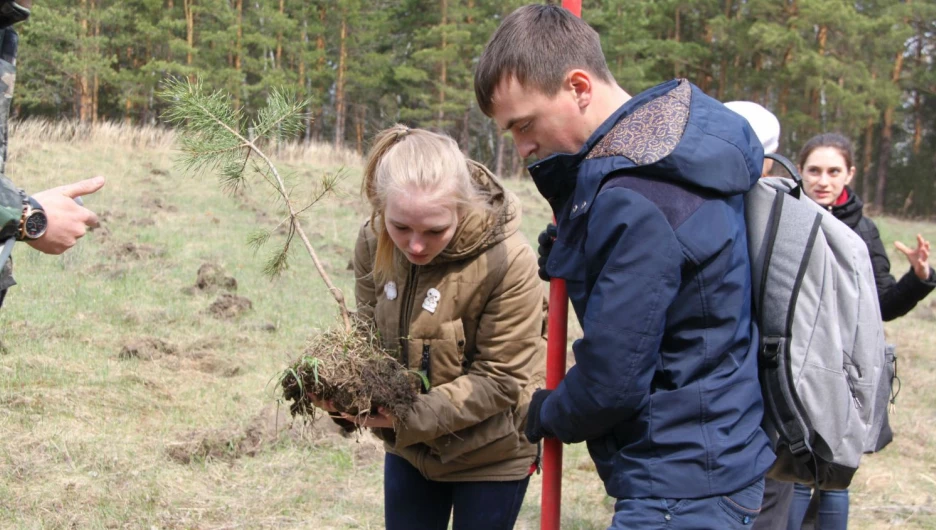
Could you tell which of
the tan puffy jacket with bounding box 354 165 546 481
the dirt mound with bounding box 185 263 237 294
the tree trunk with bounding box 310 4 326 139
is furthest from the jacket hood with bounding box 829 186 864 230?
the tree trunk with bounding box 310 4 326 139

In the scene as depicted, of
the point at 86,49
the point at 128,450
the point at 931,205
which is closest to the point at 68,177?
the point at 128,450

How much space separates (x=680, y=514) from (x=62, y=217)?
6.01 ft

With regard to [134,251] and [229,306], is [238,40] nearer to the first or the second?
[134,251]

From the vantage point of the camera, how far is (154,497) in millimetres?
3930

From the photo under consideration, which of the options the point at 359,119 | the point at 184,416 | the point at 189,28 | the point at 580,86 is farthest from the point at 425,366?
the point at 359,119

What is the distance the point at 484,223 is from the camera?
2.33 meters

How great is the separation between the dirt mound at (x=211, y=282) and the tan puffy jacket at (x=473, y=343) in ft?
18.1

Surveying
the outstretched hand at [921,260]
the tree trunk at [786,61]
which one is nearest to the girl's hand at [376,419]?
the outstretched hand at [921,260]

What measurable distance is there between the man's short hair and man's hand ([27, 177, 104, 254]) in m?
1.24

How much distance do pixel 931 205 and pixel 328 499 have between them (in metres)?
35.2

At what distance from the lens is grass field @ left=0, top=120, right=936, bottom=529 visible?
3.94m

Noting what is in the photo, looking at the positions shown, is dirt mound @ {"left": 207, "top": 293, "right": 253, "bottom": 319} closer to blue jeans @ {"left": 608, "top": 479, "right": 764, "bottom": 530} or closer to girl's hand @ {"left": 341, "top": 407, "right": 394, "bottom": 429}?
girl's hand @ {"left": 341, "top": 407, "right": 394, "bottom": 429}

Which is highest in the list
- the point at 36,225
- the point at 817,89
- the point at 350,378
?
the point at 817,89

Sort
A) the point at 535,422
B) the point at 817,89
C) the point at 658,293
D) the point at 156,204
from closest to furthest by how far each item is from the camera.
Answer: the point at 658,293
the point at 535,422
the point at 156,204
the point at 817,89
